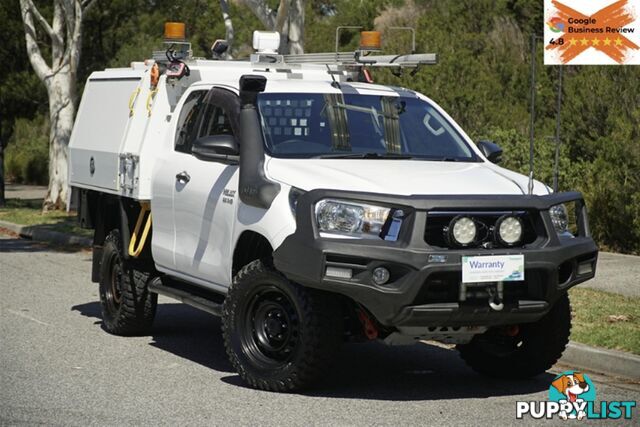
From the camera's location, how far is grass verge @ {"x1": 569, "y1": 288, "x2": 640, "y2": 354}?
9977mm

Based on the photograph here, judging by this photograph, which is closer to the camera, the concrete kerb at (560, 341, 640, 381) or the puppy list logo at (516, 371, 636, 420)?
the puppy list logo at (516, 371, 636, 420)

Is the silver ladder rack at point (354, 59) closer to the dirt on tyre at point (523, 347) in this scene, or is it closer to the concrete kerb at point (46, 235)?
the dirt on tyre at point (523, 347)

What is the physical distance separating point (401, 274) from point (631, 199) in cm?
1012

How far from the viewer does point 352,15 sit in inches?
1810

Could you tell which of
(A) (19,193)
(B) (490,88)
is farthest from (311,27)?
(B) (490,88)

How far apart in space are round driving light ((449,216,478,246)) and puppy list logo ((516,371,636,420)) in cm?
113

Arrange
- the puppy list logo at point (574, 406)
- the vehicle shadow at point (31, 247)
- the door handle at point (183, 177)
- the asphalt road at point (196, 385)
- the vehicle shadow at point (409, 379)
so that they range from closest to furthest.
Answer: the asphalt road at point (196, 385)
the puppy list logo at point (574, 406)
the vehicle shadow at point (409, 379)
the door handle at point (183, 177)
the vehicle shadow at point (31, 247)

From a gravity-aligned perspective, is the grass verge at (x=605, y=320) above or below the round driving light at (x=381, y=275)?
below

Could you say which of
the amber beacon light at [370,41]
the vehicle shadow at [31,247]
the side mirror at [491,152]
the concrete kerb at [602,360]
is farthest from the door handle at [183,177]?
the vehicle shadow at [31,247]

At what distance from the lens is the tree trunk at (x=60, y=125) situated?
1027 inches

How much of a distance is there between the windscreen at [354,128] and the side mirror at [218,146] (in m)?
0.24

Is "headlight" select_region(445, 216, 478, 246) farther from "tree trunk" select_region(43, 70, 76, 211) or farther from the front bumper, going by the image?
"tree trunk" select_region(43, 70, 76, 211)

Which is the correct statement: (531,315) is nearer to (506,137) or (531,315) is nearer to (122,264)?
(122,264)

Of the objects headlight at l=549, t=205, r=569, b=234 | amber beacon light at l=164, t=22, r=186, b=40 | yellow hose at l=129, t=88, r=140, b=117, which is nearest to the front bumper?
headlight at l=549, t=205, r=569, b=234
